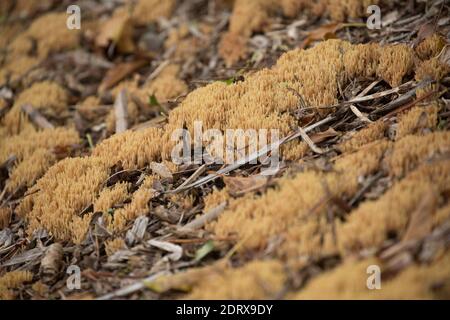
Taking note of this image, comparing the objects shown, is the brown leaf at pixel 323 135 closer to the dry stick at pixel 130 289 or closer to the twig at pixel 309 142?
the twig at pixel 309 142

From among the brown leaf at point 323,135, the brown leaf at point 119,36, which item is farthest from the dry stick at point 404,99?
the brown leaf at point 119,36

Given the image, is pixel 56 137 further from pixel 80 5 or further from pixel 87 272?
pixel 80 5

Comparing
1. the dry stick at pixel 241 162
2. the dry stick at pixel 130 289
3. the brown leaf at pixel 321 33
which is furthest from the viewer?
the brown leaf at pixel 321 33

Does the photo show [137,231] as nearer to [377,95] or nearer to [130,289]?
[130,289]

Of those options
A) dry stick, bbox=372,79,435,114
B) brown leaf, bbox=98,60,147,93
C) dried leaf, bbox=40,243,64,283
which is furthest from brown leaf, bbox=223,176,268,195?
brown leaf, bbox=98,60,147,93

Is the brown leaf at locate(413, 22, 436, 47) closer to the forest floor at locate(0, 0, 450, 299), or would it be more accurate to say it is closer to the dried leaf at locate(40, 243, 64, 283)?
the forest floor at locate(0, 0, 450, 299)

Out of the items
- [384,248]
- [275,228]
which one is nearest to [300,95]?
[275,228]
